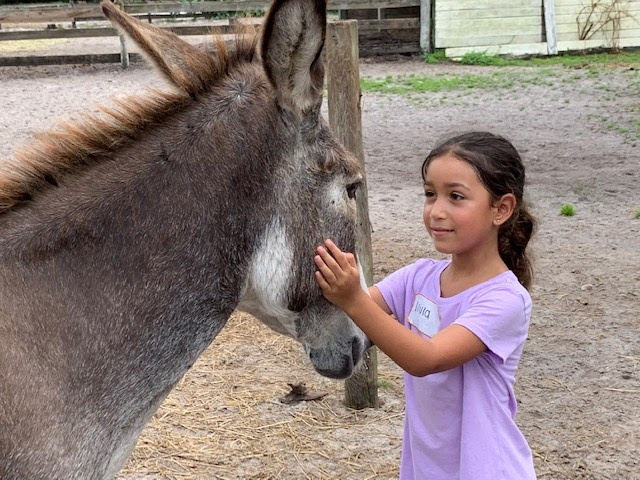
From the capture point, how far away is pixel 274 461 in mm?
4086

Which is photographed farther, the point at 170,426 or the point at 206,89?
the point at 170,426

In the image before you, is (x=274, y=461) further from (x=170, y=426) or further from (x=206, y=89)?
(x=206, y=89)

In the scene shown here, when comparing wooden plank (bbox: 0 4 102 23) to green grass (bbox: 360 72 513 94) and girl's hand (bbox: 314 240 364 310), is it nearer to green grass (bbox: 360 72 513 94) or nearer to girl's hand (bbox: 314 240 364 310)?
green grass (bbox: 360 72 513 94)

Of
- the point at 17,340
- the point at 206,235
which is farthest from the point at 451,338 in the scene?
the point at 17,340

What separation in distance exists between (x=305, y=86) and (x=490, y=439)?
1253 millimetres

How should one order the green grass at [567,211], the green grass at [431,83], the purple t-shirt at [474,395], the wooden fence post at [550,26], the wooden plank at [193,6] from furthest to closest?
1. the wooden plank at [193,6]
2. the wooden fence post at [550,26]
3. the green grass at [431,83]
4. the green grass at [567,211]
5. the purple t-shirt at [474,395]

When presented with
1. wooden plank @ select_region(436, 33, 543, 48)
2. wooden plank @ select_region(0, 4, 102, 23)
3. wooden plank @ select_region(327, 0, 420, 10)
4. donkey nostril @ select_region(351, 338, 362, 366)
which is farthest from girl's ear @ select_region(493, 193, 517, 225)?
wooden plank @ select_region(0, 4, 102, 23)

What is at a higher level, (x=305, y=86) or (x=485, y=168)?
(x=305, y=86)

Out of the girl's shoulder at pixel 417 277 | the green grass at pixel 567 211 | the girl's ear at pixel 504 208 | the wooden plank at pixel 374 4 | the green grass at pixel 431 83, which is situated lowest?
the green grass at pixel 567 211

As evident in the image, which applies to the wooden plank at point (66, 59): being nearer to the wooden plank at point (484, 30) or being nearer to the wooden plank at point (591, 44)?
the wooden plank at point (484, 30)

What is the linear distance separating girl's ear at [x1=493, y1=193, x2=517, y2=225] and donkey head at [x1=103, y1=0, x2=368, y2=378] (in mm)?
470

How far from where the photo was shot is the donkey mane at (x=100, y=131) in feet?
7.16

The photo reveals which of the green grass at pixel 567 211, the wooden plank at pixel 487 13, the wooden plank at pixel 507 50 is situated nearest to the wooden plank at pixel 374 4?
the wooden plank at pixel 487 13

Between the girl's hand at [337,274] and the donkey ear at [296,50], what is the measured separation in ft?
1.47
